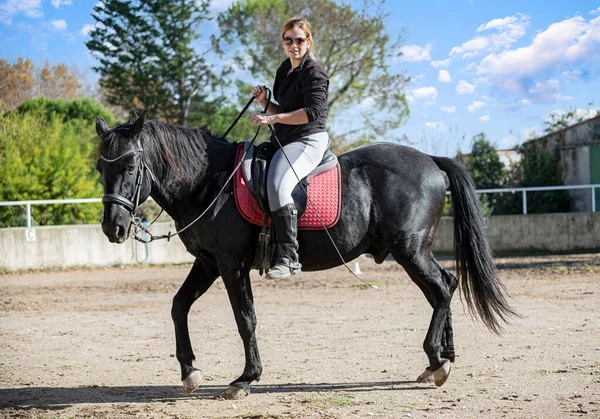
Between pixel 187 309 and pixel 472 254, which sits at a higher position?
pixel 472 254

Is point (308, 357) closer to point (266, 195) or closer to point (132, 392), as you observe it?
point (132, 392)

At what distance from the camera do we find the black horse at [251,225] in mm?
5289

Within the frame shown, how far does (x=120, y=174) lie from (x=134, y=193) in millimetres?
176

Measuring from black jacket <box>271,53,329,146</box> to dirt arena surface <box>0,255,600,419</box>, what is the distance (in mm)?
2107

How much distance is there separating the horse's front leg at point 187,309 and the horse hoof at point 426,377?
1.82 m

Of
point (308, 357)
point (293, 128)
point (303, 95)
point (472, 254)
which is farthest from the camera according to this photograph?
point (308, 357)

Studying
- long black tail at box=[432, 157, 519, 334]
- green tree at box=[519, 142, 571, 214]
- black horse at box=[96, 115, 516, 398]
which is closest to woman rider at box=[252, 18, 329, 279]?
black horse at box=[96, 115, 516, 398]

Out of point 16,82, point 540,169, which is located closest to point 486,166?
point 540,169

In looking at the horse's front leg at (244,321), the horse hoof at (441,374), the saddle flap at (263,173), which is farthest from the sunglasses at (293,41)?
the horse hoof at (441,374)

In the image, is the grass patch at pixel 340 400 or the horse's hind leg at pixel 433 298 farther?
the horse's hind leg at pixel 433 298

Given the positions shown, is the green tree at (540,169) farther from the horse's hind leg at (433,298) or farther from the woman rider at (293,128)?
the woman rider at (293,128)

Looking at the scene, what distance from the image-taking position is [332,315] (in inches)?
386

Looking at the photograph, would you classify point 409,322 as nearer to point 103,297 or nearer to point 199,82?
point 103,297

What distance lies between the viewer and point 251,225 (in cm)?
560
